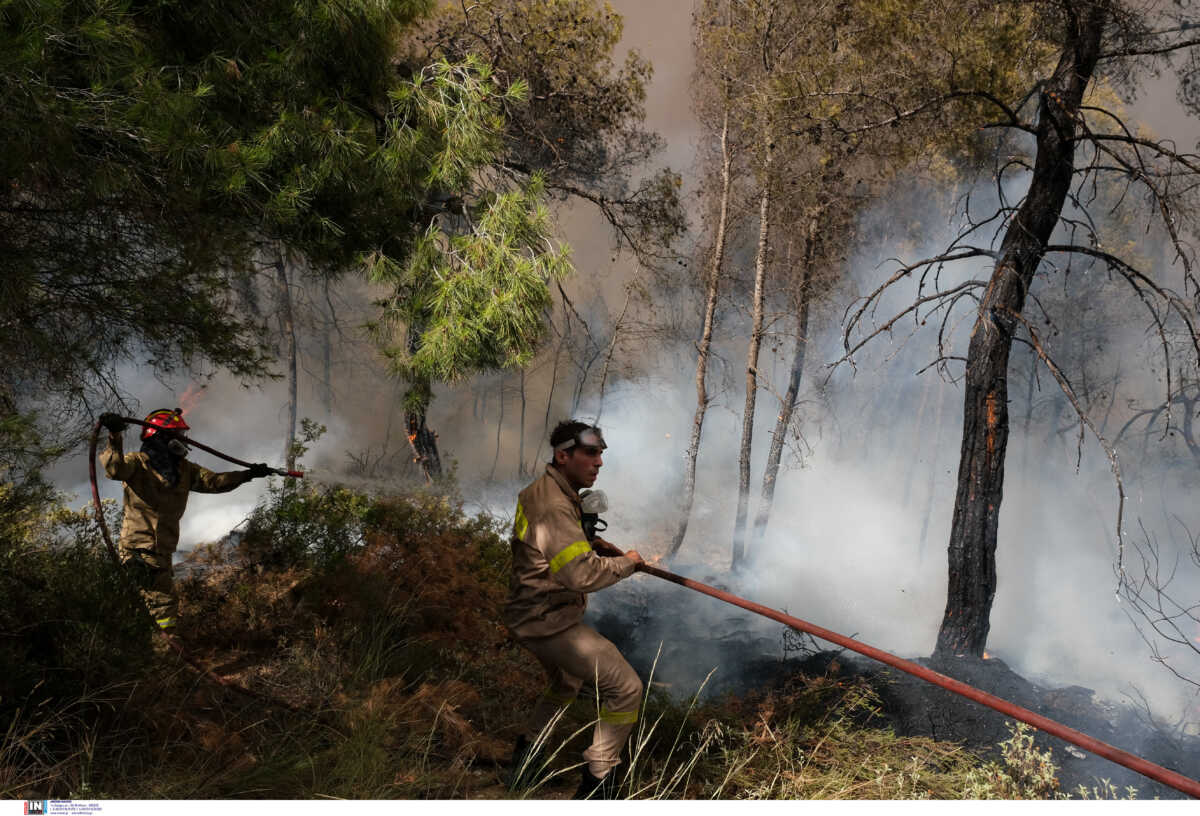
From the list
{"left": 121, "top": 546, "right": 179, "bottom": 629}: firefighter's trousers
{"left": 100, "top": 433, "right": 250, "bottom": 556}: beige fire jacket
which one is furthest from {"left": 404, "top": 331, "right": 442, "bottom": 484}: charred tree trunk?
{"left": 121, "top": 546, "right": 179, "bottom": 629}: firefighter's trousers

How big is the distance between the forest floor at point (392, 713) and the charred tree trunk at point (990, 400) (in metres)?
0.46

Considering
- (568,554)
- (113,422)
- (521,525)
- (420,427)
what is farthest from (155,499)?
(420,427)

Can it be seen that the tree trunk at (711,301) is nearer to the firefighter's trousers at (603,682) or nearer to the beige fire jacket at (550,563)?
the beige fire jacket at (550,563)

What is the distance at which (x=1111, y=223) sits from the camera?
1485 cm

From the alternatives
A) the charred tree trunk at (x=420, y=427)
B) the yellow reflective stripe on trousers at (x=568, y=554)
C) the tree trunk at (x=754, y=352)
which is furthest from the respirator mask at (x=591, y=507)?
the tree trunk at (x=754, y=352)

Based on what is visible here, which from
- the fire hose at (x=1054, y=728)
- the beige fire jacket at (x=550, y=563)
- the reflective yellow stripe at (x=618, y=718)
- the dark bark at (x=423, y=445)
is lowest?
the reflective yellow stripe at (x=618, y=718)

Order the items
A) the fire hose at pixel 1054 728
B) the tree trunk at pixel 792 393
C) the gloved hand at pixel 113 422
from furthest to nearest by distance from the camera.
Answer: the tree trunk at pixel 792 393
the gloved hand at pixel 113 422
the fire hose at pixel 1054 728

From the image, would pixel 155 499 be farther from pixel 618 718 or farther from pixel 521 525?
pixel 618 718

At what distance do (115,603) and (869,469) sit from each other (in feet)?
52.7

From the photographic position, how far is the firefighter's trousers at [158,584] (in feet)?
15.4

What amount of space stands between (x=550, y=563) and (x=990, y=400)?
4137 millimetres

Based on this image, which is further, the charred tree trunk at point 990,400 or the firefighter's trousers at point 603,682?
the charred tree trunk at point 990,400

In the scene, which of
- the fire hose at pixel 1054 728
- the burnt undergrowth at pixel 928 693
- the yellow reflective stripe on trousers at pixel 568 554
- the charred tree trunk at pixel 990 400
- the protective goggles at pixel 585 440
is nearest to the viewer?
the fire hose at pixel 1054 728

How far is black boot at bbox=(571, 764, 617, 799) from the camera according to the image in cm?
322
